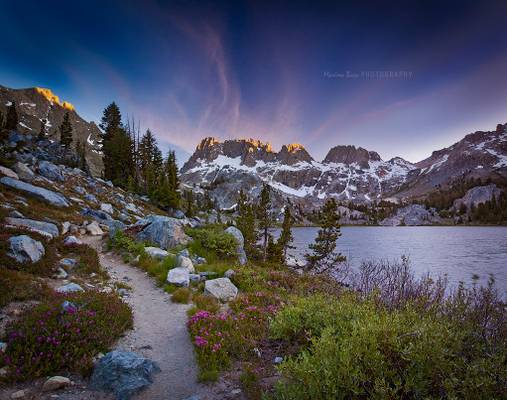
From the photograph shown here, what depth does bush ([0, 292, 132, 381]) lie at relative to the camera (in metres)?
4.71

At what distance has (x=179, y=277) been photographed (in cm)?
1107

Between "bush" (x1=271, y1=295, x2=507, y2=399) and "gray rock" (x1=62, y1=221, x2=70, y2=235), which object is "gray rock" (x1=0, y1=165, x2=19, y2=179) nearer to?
"gray rock" (x1=62, y1=221, x2=70, y2=235)

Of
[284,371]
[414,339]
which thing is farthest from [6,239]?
[414,339]

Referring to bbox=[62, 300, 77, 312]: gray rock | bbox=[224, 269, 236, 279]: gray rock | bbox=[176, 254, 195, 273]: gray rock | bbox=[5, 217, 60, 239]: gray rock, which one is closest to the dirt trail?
bbox=[62, 300, 77, 312]: gray rock

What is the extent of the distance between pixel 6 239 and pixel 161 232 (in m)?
8.85

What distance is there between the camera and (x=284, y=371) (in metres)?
4.05

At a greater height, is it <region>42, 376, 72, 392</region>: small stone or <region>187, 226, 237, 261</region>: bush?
<region>187, 226, 237, 261</region>: bush

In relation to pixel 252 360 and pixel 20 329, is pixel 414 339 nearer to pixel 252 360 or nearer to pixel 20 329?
pixel 252 360

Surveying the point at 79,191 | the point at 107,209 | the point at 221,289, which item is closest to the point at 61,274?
the point at 221,289

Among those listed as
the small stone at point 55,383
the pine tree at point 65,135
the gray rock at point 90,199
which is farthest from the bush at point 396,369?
the pine tree at point 65,135

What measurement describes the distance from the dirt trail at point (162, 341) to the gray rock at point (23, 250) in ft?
9.87

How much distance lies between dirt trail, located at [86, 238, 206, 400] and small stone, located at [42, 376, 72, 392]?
1.30 m

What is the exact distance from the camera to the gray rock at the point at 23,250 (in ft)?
28.7

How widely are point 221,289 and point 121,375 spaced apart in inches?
217
